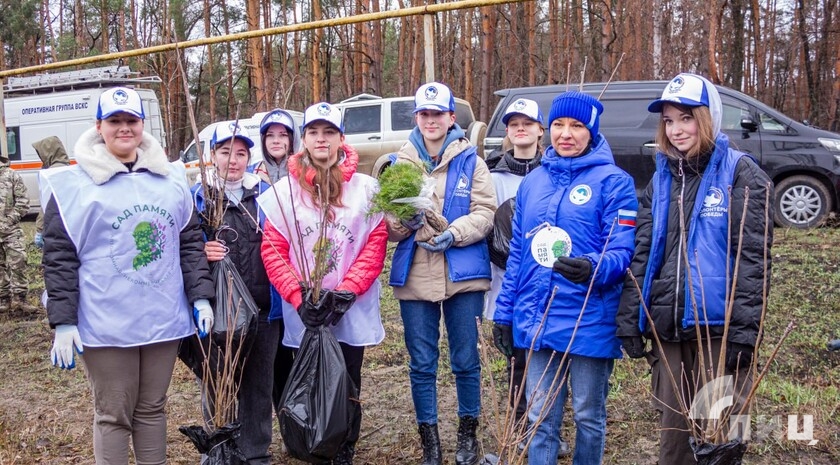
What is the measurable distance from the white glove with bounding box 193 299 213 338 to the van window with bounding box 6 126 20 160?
585 inches

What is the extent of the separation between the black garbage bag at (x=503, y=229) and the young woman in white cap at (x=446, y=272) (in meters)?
0.04

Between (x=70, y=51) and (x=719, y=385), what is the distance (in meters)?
27.1

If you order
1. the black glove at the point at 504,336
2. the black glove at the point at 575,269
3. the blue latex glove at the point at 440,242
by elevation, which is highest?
the blue latex glove at the point at 440,242

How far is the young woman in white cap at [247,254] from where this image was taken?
11.0 feet

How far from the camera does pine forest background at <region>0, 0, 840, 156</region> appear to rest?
21.0m

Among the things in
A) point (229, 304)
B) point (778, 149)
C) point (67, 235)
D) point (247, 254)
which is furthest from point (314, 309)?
point (778, 149)

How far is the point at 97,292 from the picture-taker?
2803 mm

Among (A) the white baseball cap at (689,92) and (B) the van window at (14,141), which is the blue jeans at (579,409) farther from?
(B) the van window at (14,141)

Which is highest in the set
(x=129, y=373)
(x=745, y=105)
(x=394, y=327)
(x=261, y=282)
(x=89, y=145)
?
(x=745, y=105)

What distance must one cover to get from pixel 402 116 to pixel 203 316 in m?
10.5

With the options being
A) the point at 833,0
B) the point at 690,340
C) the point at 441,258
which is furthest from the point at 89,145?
the point at 833,0

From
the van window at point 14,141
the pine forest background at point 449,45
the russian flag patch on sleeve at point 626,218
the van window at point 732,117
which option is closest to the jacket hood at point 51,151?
the russian flag patch on sleeve at point 626,218

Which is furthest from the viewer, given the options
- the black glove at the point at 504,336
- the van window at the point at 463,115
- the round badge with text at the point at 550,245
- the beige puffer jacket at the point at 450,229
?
the van window at the point at 463,115

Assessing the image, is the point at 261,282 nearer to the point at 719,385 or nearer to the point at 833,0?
the point at 719,385
